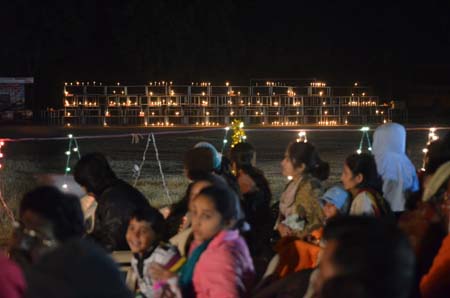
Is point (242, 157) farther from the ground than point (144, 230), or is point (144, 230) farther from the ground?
point (242, 157)

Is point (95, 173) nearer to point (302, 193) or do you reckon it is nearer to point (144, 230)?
point (144, 230)

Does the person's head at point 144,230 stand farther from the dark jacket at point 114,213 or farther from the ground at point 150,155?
the ground at point 150,155

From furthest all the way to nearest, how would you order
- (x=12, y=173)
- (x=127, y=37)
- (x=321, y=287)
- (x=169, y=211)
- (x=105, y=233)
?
(x=127, y=37)
(x=12, y=173)
(x=169, y=211)
(x=105, y=233)
(x=321, y=287)

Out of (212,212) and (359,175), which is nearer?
(212,212)

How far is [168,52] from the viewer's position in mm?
56719

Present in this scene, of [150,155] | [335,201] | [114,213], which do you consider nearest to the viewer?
[335,201]

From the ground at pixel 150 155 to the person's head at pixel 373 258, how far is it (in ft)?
28.2

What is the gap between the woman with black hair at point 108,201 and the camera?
541cm

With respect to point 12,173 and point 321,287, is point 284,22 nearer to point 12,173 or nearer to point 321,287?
point 12,173

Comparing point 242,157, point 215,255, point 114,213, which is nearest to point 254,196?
point 242,157

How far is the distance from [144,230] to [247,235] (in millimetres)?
892

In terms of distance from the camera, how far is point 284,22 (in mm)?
74750

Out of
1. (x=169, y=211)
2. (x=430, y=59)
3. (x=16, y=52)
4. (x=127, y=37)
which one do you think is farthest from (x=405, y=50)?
(x=169, y=211)

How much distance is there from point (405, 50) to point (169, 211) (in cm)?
6927
